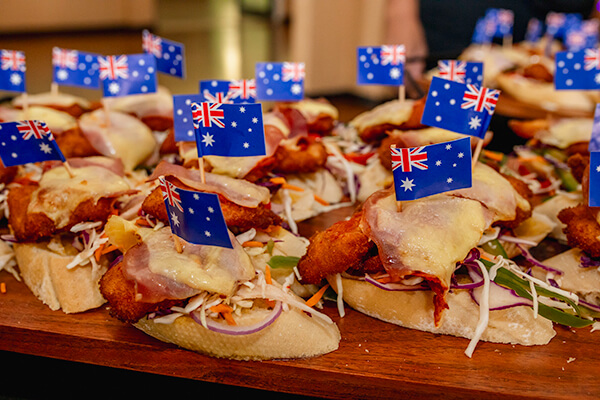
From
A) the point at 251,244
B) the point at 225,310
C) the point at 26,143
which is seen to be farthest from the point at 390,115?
the point at 26,143

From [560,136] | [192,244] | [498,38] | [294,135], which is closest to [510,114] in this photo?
[560,136]

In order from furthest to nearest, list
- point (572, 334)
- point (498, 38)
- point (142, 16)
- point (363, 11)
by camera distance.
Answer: point (142, 16)
point (363, 11)
point (498, 38)
point (572, 334)

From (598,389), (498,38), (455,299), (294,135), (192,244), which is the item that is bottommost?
(598,389)

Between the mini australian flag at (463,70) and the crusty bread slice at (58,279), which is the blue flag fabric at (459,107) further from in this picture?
the crusty bread slice at (58,279)

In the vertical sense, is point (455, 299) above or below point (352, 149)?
below

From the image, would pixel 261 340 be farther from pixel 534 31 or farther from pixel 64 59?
pixel 534 31

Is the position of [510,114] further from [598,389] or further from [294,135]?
[598,389]

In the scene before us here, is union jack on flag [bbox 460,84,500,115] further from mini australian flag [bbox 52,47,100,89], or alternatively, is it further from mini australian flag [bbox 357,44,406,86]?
mini australian flag [bbox 52,47,100,89]
